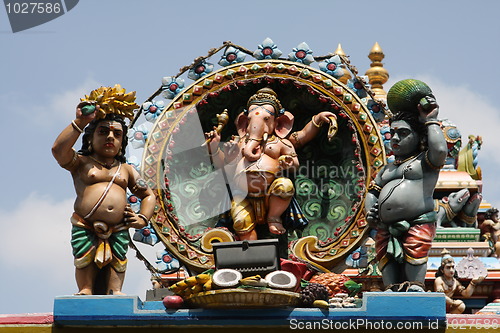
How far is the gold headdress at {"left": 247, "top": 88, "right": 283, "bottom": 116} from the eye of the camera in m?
17.2

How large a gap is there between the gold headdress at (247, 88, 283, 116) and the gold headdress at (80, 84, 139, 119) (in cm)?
231

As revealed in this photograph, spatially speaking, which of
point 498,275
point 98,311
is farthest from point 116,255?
point 498,275

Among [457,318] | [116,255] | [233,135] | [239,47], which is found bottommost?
[457,318]

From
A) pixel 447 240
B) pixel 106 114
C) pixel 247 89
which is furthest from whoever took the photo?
pixel 447 240

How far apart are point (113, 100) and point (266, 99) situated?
2.72 metres

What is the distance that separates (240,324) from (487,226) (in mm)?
7874

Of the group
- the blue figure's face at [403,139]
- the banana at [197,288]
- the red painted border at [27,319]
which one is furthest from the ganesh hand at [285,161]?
the red painted border at [27,319]

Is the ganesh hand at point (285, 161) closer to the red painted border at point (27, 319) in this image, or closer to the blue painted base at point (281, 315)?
the blue painted base at point (281, 315)

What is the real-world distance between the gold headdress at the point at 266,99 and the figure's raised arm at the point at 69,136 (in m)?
2.95

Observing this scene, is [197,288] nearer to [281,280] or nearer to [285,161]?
[281,280]

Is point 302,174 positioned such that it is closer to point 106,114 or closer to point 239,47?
point 239,47

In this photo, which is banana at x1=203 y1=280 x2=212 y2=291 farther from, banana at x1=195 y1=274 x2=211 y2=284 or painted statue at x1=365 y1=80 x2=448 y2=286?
painted statue at x1=365 y1=80 x2=448 y2=286

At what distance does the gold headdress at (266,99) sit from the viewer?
1717 centimetres

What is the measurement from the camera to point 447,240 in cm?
1961
